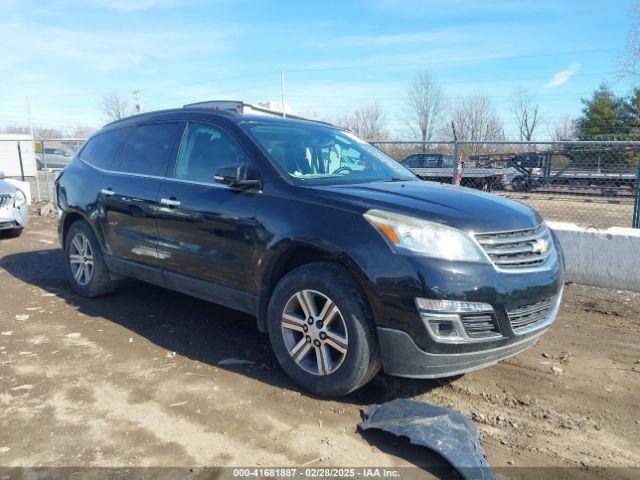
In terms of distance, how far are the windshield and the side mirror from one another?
0.21 meters

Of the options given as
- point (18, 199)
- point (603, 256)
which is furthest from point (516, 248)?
point (18, 199)

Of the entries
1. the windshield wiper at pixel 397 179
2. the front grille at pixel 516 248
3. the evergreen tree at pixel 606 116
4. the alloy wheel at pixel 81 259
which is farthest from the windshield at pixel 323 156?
the evergreen tree at pixel 606 116

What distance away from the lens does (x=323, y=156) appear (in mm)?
4055

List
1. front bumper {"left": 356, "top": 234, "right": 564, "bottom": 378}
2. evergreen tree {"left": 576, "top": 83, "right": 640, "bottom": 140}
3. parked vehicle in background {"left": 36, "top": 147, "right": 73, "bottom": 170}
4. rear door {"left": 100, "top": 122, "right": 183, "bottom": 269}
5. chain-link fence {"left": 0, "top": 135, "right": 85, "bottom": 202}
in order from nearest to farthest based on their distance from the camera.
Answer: front bumper {"left": 356, "top": 234, "right": 564, "bottom": 378} < rear door {"left": 100, "top": 122, "right": 183, "bottom": 269} < chain-link fence {"left": 0, "top": 135, "right": 85, "bottom": 202} < parked vehicle in background {"left": 36, "top": 147, "right": 73, "bottom": 170} < evergreen tree {"left": 576, "top": 83, "right": 640, "bottom": 140}

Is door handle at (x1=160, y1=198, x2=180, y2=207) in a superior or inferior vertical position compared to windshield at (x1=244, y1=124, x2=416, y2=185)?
inferior

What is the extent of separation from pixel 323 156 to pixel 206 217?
106 centimetres

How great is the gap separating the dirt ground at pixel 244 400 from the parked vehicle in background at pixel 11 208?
4.15 m

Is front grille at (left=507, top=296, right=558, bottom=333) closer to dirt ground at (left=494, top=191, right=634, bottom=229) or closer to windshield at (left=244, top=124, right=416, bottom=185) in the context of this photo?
windshield at (left=244, top=124, right=416, bottom=185)

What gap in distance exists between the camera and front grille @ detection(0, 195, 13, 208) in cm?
834

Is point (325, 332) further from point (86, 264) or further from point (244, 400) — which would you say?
point (86, 264)

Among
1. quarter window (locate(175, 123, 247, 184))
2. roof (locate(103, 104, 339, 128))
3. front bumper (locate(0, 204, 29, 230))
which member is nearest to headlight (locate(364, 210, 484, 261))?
quarter window (locate(175, 123, 247, 184))

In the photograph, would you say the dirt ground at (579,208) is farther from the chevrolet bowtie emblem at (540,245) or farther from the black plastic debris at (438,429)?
the black plastic debris at (438,429)

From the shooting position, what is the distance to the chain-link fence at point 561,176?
8250 mm

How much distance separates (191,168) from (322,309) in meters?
1.74
